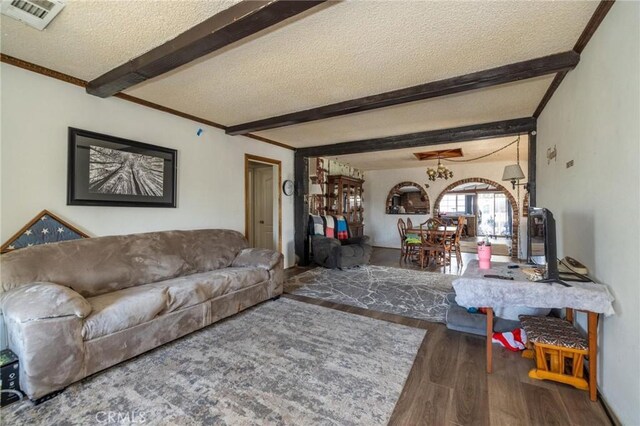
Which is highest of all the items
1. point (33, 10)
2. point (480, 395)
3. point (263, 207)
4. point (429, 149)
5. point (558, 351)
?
point (429, 149)

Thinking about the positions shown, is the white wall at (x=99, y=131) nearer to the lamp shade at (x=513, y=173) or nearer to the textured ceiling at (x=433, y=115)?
the textured ceiling at (x=433, y=115)

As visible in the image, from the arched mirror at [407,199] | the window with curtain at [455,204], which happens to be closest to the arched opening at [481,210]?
the window with curtain at [455,204]

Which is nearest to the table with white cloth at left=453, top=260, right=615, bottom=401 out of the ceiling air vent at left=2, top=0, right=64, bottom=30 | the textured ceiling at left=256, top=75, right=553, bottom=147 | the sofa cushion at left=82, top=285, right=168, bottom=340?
the textured ceiling at left=256, top=75, right=553, bottom=147

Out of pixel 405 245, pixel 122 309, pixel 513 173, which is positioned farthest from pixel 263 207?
pixel 513 173

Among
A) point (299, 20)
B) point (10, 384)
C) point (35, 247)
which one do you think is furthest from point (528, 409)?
point (35, 247)

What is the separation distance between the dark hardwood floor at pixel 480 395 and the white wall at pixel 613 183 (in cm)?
22

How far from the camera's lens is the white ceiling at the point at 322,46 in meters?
1.66

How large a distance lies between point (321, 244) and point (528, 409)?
3946 millimetres

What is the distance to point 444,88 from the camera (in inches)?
102

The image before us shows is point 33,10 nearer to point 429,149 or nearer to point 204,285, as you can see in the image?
point 204,285

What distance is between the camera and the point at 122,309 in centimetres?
203

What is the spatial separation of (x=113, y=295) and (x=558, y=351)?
338 centimetres

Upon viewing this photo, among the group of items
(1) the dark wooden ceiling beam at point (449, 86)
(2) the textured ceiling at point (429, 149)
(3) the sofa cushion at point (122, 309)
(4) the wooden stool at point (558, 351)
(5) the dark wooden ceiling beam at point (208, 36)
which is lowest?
(4) the wooden stool at point (558, 351)

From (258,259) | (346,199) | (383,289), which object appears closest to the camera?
(258,259)
